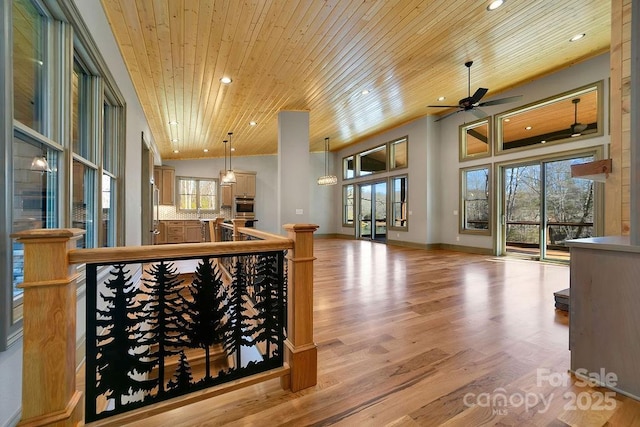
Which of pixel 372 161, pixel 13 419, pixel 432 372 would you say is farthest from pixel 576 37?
pixel 13 419

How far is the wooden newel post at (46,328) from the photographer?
1020mm

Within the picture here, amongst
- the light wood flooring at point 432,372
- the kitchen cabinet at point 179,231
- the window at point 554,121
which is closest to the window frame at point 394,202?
the window at point 554,121

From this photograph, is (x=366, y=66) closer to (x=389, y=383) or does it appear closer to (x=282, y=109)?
(x=282, y=109)

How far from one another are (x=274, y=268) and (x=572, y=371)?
2.01 m

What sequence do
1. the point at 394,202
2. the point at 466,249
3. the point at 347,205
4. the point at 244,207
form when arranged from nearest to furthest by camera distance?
the point at 466,249 → the point at 394,202 → the point at 244,207 → the point at 347,205

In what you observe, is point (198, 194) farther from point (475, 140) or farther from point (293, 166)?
point (475, 140)

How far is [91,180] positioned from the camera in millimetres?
2543

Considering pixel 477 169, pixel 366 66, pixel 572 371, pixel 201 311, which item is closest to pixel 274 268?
pixel 201 311

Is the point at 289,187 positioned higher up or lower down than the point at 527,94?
lower down

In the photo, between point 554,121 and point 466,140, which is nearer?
point 554,121

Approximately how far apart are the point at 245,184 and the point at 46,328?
9.88 m

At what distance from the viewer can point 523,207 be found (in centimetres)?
610

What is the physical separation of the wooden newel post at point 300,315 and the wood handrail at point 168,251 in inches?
3.3

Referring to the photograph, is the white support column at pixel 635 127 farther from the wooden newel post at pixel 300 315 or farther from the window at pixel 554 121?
the window at pixel 554 121
